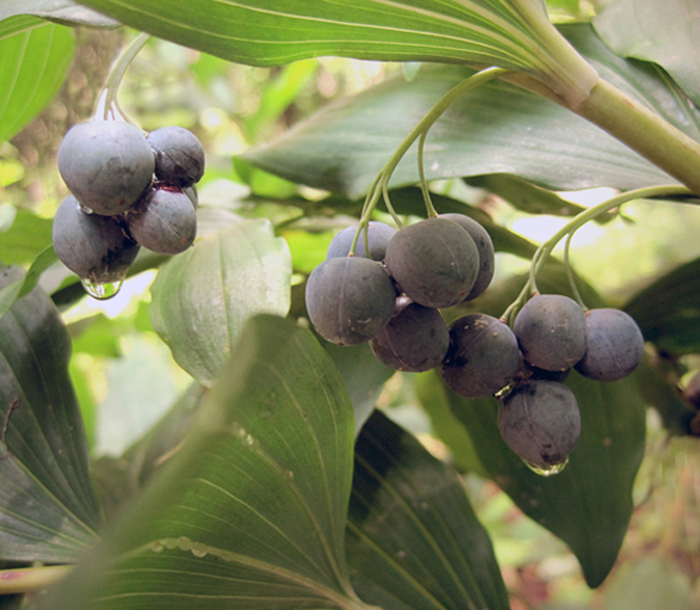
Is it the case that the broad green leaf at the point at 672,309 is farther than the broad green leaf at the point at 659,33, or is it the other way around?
the broad green leaf at the point at 672,309

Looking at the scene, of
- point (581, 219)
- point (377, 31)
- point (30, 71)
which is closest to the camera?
point (377, 31)

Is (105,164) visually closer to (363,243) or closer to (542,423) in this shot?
(363,243)

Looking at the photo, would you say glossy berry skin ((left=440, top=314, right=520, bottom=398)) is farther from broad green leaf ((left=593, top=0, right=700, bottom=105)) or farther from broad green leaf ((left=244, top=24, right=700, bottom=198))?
broad green leaf ((left=593, top=0, right=700, bottom=105))

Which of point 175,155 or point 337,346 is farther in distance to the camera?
point 337,346

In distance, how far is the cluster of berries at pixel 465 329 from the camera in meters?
0.38

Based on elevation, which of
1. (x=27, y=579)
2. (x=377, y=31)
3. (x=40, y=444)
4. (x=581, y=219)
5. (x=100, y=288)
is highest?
(x=377, y=31)

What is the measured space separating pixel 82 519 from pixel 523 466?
1.79ft

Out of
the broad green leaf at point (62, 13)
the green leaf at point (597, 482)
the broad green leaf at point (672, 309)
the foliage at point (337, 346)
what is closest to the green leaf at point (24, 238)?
the foliage at point (337, 346)

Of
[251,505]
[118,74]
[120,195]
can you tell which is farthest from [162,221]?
[251,505]

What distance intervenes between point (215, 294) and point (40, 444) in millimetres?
284

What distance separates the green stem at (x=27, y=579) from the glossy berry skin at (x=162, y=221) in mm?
395

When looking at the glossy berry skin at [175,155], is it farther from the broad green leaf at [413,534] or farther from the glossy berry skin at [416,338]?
the broad green leaf at [413,534]

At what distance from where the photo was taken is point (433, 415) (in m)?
0.86

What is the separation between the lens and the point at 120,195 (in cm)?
39
